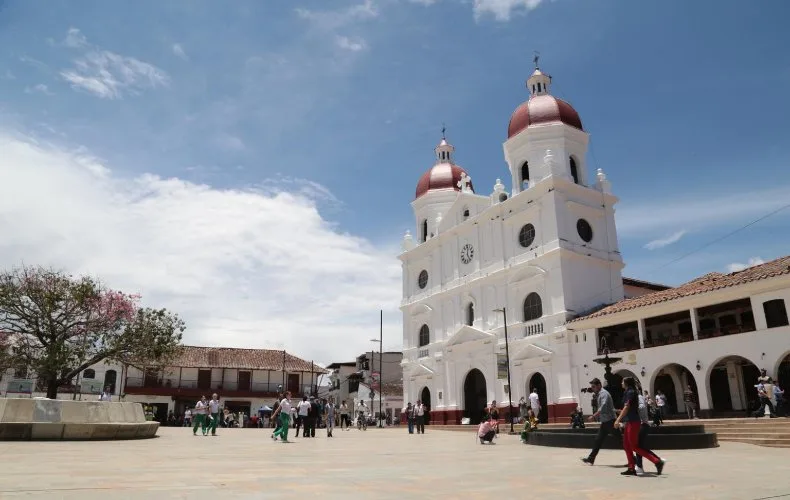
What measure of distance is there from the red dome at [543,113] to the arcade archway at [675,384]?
46.8 feet

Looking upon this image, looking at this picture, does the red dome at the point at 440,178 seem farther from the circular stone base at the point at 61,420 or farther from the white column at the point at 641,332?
the circular stone base at the point at 61,420

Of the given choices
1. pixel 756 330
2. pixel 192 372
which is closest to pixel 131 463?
pixel 756 330

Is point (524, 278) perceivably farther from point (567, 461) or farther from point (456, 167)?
point (567, 461)

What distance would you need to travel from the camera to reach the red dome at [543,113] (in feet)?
108

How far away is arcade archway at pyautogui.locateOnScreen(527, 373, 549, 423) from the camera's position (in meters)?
29.2

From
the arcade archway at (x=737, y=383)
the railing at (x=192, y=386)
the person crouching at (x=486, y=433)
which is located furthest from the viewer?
the railing at (x=192, y=386)

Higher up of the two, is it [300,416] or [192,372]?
[192,372]

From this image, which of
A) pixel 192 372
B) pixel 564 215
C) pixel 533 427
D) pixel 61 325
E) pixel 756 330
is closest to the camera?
pixel 533 427

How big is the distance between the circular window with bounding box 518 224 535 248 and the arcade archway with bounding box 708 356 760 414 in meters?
10.9

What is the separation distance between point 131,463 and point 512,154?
2865cm

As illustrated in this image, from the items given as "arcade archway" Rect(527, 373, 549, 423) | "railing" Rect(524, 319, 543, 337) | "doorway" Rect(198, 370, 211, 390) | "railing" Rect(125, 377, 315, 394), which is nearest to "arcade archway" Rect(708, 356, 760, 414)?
"arcade archway" Rect(527, 373, 549, 423)

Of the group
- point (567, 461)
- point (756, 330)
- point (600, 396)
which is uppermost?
point (756, 330)

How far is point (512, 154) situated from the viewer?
3403 centimetres

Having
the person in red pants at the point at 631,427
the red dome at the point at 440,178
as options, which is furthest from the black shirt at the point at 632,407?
the red dome at the point at 440,178
